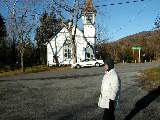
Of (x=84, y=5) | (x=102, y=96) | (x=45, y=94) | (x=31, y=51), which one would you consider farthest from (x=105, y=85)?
(x=31, y=51)

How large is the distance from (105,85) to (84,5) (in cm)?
4552

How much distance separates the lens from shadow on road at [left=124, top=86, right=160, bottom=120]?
1232cm

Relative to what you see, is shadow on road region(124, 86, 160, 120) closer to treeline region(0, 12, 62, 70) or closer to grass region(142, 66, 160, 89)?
grass region(142, 66, 160, 89)

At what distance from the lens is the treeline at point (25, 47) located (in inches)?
2566

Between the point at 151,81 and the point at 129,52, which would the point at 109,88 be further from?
the point at 129,52

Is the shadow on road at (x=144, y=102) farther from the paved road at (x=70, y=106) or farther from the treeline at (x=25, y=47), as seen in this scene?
the treeline at (x=25, y=47)

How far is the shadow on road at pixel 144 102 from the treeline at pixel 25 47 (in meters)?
39.3

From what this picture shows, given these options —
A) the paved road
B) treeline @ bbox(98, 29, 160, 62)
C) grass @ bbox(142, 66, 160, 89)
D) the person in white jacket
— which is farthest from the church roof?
the person in white jacket

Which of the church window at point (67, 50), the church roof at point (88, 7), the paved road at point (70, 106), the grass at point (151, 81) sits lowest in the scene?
the paved road at point (70, 106)

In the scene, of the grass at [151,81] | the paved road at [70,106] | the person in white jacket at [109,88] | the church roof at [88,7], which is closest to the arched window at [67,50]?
the church roof at [88,7]

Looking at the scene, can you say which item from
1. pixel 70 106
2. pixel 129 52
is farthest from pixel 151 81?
pixel 129 52

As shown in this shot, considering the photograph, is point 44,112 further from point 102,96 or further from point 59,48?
point 59,48

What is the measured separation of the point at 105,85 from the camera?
916 cm

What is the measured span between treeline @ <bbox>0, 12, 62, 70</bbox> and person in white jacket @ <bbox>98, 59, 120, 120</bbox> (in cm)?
4737
